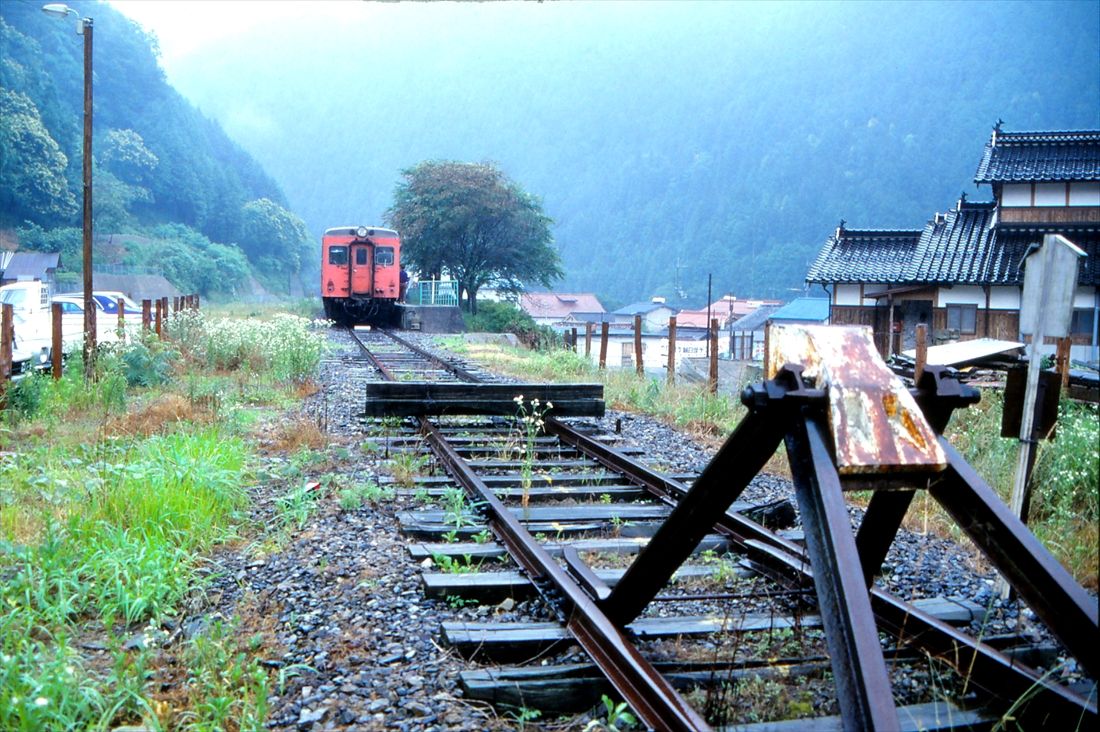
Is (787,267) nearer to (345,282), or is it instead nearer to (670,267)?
(670,267)

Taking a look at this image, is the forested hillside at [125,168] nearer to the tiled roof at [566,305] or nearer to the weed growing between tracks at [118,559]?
→ the tiled roof at [566,305]

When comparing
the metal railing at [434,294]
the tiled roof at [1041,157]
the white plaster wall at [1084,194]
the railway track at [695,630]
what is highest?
the tiled roof at [1041,157]

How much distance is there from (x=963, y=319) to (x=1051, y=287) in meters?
18.8

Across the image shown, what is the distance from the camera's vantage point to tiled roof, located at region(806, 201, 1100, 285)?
20.1 metres

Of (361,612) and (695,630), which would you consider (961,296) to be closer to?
(695,630)

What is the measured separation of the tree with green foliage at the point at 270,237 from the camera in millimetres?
68125

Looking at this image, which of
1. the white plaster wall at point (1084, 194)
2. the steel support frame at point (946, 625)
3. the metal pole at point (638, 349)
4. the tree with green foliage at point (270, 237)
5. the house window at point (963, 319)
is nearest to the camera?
the steel support frame at point (946, 625)

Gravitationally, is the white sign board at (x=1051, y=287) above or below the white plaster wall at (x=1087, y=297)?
below

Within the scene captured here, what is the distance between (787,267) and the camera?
219ft

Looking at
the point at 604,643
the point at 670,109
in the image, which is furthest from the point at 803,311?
the point at 670,109

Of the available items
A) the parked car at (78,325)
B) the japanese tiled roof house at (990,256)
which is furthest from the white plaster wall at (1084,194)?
the parked car at (78,325)

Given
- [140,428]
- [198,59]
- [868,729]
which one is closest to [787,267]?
[140,428]

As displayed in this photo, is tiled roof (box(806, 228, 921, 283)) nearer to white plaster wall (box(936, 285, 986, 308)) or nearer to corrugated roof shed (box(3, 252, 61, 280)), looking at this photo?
white plaster wall (box(936, 285, 986, 308))

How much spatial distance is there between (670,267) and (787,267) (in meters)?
17.5
